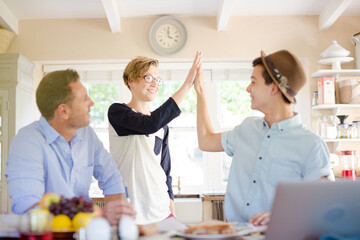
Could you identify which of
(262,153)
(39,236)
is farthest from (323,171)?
(39,236)

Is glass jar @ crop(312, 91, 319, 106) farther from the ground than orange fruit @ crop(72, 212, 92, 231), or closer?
farther from the ground

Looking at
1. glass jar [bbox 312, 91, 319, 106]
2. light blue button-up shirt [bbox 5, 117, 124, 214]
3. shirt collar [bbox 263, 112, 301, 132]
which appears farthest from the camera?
glass jar [bbox 312, 91, 319, 106]

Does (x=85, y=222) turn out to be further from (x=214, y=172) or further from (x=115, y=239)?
(x=214, y=172)

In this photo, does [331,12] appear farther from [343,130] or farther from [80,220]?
[80,220]

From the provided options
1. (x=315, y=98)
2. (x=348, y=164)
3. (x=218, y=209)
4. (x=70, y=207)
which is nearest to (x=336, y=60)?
(x=315, y=98)

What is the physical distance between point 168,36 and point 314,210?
3396mm

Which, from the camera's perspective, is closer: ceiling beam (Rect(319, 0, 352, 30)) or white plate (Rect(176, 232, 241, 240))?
white plate (Rect(176, 232, 241, 240))

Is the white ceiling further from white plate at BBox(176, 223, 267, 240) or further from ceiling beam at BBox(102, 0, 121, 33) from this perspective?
white plate at BBox(176, 223, 267, 240)

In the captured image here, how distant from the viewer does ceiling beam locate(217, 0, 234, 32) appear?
3.79m

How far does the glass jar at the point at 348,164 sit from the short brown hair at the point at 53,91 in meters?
3.35

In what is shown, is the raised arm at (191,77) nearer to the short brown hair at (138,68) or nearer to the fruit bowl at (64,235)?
the short brown hair at (138,68)

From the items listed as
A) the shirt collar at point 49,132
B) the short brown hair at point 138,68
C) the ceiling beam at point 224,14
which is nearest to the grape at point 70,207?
the shirt collar at point 49,132

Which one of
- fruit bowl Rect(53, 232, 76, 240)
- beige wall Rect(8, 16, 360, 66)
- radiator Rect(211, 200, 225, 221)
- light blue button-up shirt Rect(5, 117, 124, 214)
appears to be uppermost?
beige wall Rect(8, 16, 360, 66)

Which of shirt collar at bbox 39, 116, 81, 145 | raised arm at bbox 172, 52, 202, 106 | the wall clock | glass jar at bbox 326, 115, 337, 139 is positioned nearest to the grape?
shirt collar at bbox 39, 116, 81, 145
